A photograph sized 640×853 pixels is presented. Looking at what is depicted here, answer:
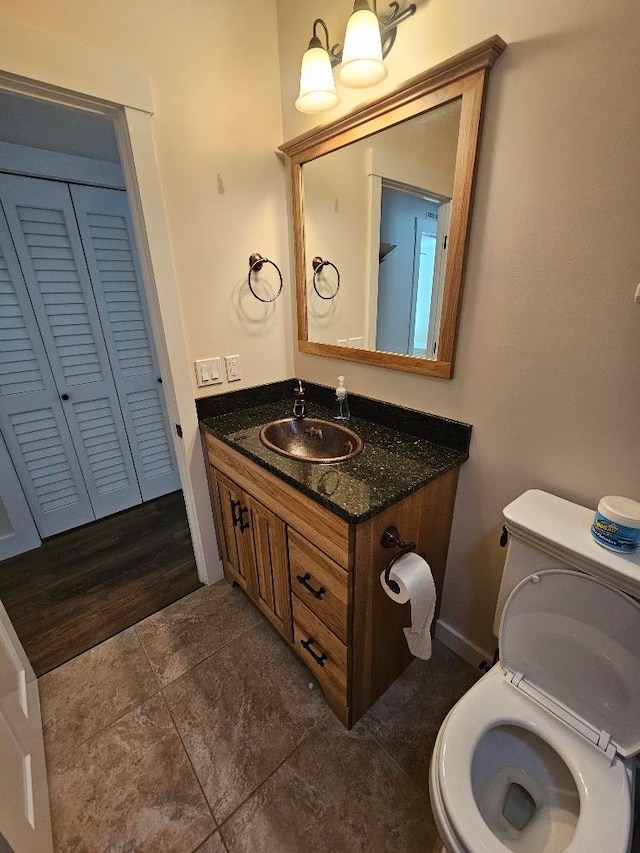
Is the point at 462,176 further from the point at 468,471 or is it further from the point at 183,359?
the point at 183,359

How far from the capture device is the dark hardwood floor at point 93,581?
5.14ft

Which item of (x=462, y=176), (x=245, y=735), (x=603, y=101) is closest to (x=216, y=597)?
(x=245, y=735)

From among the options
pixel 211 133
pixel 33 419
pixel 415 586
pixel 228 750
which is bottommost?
pixel 228 750

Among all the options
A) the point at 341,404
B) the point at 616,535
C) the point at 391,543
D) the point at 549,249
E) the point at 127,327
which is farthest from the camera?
the point at 127,327

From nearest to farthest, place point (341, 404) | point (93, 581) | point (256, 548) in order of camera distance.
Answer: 1. point (256, 548)
2. point (341, 404)
3. point (93, 581)

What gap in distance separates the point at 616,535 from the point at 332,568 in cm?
68

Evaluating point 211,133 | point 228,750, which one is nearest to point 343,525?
point 228,750

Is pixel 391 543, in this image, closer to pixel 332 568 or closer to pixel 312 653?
pixel 332 568

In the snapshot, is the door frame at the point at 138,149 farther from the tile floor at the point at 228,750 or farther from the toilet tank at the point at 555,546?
the toilet tank at the point at 555,546

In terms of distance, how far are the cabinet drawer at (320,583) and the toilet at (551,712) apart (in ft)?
1.17

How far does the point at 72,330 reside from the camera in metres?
1.98

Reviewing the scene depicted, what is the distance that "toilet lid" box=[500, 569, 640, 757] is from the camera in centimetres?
77

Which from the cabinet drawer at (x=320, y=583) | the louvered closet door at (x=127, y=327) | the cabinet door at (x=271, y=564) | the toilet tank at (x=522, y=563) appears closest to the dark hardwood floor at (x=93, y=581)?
the louvered closet door at (x=127, y=327)

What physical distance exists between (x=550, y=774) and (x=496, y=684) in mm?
203
